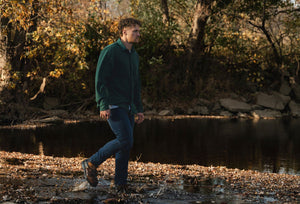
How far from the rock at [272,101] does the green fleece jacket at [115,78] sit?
18.3 meters

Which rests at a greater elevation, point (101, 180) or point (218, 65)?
point (218, 65)

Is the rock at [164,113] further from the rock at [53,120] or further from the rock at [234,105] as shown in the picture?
the rock at [53,120]

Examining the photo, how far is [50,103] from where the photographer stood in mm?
20922

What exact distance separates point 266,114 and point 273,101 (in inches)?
54.0

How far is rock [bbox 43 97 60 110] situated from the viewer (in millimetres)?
20719

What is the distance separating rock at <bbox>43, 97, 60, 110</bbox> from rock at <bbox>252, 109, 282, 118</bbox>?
10.1 m

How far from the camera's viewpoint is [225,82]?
80.7ft


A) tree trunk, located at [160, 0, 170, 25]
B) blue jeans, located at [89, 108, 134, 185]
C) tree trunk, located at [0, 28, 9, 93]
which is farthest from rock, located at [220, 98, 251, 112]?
blue jeans, located at [89, 108, 134, 185]

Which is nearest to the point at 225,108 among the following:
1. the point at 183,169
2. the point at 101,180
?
the point at 183,169

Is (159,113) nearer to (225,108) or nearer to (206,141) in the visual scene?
(225,108)

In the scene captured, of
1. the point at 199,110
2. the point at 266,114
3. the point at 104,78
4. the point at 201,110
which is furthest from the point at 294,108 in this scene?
the point at 104,78

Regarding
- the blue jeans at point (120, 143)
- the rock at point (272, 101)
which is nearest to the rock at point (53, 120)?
the rock at point (272, 101)

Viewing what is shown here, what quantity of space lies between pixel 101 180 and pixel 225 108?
16.9m

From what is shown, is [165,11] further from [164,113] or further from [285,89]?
[285,89]
